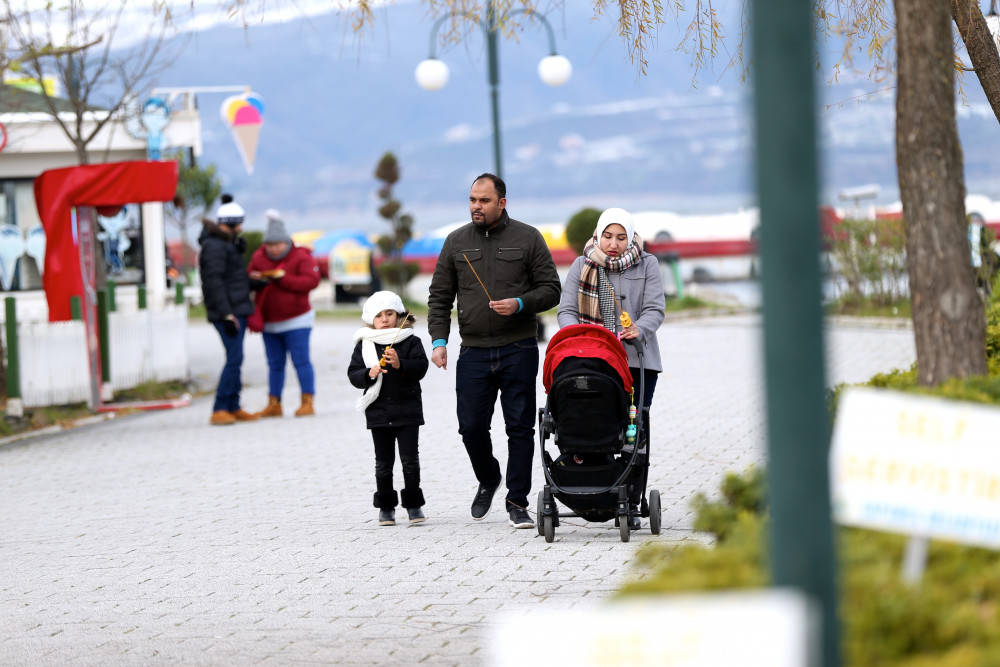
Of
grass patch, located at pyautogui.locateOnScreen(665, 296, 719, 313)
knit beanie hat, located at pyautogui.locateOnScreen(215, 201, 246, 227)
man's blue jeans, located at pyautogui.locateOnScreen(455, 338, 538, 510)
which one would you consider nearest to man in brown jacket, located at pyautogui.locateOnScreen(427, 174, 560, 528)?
man's blue jeans, located at pyautogui.locateOnScreen(455, 338, 538, 510)

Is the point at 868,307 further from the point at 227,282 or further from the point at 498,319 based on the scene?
the point at 498,319

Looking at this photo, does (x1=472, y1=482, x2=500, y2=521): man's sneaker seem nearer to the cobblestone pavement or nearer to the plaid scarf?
the cobblestone pavement

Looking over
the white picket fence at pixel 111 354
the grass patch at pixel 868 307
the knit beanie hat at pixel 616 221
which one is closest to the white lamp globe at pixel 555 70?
the grass patch at pixel 868 307

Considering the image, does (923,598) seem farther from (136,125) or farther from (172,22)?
(136,125)

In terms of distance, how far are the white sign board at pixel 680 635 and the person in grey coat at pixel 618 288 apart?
16.3 feet

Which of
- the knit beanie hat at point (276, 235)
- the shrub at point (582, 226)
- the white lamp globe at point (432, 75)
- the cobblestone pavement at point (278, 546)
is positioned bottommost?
the cobblestone pavement at point (278, 546)

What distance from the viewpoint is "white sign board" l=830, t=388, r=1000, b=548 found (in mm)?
3396

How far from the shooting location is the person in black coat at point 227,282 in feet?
43.6

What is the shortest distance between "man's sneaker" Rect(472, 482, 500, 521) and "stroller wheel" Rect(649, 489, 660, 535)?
1.16m

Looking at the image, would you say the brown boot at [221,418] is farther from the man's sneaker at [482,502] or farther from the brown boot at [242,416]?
the man's sneaker at [482,502]

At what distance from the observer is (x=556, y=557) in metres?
7.14

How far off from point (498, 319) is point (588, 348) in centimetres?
72

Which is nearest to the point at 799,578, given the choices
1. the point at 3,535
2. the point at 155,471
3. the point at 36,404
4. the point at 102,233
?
the point at 3,535

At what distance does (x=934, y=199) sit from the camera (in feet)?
17.9
